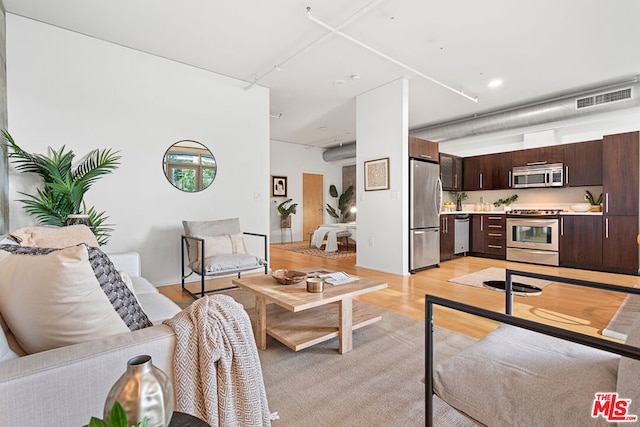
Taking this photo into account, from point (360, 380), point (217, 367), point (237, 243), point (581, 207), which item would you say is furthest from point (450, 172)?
point (217, 367)

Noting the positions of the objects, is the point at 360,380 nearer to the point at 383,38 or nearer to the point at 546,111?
the point at 383,38

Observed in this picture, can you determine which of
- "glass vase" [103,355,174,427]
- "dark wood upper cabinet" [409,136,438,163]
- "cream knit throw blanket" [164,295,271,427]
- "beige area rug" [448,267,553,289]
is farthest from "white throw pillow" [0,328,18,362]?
"dark wood upper cabinet" [409,136,438,163]

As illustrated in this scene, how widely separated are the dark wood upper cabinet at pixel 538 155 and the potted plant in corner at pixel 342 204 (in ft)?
15.5

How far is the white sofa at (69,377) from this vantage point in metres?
0.77

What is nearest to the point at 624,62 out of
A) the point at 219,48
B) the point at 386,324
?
the point at 386,324

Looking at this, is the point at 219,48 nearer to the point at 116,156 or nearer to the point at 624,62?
the point at 116,156

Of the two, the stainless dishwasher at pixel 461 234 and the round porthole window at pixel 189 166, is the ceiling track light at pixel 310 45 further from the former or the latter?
the stainless dishwasher at pixel 461 234

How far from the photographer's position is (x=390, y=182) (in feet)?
15.0

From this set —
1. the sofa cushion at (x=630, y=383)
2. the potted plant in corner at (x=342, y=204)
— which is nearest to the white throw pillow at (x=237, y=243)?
the sofa cushion at (x=630, y=383)

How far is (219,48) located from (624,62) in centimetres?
504

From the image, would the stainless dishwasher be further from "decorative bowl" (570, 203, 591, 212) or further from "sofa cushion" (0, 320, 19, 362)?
"sofa cushion" (0, 320, 19, 362)

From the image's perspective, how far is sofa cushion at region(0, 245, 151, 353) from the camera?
91 cm

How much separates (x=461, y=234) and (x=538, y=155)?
1917 millimetres

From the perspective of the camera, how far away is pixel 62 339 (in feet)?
3.13
